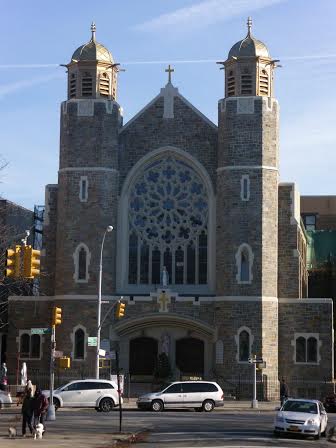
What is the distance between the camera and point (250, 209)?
53.8m

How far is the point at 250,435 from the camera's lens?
30.8m

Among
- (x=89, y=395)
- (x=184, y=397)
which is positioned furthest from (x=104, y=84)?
(x=89, y=395)

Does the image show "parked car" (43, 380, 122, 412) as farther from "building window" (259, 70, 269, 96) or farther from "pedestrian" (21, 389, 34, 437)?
"building window" (259, 70, 269, 96)

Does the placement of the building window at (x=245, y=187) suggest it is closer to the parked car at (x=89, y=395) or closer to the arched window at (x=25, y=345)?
the arched window at (x=25, y=345)

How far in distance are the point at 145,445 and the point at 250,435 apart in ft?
17.5

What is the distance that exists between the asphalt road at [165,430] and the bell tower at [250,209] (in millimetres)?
11049

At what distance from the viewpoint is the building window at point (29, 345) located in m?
55.6

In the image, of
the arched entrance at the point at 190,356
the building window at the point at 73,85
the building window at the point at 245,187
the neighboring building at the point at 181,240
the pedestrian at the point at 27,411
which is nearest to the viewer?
the pedestrian at the point at 27,411

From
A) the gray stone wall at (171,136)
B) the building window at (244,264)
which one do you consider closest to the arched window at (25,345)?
the gray stone wall at (171,136)

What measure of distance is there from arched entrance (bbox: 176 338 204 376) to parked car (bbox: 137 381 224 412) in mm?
10111

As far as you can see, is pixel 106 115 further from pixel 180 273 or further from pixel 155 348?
pixel 155 348

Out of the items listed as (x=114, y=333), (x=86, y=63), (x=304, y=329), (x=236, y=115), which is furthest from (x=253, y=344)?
(x=86, y=63)

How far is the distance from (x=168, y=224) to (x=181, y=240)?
1.20 m

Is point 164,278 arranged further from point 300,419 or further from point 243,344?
point 300,419
